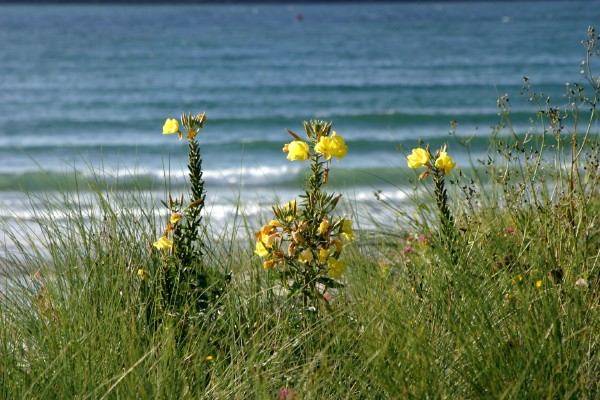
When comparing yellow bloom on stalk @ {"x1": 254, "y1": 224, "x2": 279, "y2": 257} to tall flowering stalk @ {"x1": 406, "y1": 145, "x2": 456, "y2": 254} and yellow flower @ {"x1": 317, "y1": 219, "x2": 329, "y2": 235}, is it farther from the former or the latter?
tall flowering stalk @ {"x1": 406, "y1": 145, "x2": 456, "y2": 254}

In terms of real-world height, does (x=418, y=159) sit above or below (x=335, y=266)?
above

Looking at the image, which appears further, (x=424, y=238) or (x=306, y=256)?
(x=424, y=238)

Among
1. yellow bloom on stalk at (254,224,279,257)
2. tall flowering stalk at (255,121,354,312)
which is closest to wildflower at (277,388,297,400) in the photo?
tall flowering stalk at (255,121,354,312)

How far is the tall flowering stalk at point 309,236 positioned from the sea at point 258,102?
104cm

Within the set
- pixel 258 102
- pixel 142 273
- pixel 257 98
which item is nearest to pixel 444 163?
pixel 142 273

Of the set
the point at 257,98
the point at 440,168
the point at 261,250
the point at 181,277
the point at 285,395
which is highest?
the point at 257,98

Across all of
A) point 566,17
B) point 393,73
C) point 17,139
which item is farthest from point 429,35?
point 17,139

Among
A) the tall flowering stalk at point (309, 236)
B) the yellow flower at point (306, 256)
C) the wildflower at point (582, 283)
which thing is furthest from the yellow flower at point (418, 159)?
the wildflower at point (582, 283)

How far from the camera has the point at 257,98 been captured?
21.6m

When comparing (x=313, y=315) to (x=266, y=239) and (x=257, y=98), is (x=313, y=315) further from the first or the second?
(x=257, y=98)

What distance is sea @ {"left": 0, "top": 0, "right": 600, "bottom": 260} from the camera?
457 inches

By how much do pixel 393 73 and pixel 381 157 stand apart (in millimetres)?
12413

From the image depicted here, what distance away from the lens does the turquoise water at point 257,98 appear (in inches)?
491

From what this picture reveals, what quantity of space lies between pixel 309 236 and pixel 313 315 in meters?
0.27
